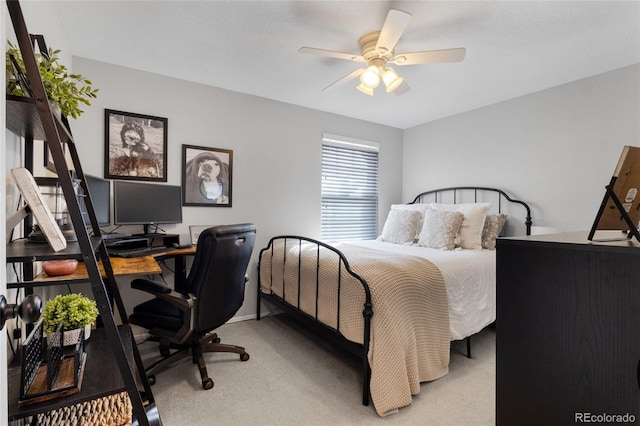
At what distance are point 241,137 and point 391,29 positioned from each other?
194 cm

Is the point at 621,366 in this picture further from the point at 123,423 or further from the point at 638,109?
the point at 638,109


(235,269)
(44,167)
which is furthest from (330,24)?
(44,167)

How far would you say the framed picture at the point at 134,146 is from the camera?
8.52ft

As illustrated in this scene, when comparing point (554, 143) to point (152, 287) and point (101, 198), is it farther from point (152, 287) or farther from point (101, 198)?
point (101, 198)

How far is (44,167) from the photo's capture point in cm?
160

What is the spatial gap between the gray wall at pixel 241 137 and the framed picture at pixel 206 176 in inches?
2.4

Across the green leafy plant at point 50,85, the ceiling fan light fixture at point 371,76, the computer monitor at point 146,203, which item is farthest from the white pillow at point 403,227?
the green leafy plant at point 50,85

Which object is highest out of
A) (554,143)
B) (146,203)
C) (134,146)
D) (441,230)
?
(554,143)

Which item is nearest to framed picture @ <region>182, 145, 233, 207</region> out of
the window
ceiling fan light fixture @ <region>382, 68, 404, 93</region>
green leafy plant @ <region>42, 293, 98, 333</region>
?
the window

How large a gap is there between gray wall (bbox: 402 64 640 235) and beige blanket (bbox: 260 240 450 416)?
1.84m

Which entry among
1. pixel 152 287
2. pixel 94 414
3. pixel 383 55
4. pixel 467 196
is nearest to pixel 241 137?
pixel 383 55

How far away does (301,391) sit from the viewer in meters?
1.96

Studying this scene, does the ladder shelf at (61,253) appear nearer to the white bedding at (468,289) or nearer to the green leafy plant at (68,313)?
the green leafy plant at (68,313)

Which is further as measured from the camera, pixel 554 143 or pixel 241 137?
pixel 241 137
